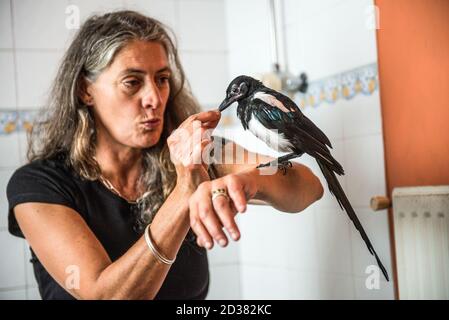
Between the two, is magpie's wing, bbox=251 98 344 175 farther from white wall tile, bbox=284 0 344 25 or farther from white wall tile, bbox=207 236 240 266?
white wall tile, bbox=207 236 240 266

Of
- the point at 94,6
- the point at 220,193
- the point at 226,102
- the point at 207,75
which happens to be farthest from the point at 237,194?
the point at 94,6

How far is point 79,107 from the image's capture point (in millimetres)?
692

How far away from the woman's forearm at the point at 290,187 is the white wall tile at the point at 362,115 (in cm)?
10

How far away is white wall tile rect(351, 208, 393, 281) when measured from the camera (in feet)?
2.17

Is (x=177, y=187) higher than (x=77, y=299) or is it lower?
higher

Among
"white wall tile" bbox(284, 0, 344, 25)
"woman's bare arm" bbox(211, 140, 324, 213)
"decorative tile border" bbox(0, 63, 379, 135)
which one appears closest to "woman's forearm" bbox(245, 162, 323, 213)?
"woman's bare arm" bbox(211, 140, 324, 213)

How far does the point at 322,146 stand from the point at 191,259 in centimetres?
27

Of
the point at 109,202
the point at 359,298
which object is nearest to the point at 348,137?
the point at 359,298

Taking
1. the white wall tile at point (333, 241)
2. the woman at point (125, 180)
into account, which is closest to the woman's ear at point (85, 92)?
the woman at point (125, 180)

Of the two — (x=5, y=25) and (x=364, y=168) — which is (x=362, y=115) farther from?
(x=5, y=25)

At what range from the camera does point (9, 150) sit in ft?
2.41

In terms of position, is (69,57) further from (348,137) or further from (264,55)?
(348,137)

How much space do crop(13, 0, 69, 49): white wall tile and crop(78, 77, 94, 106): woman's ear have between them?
0.07m

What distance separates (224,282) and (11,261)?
1.13ft
